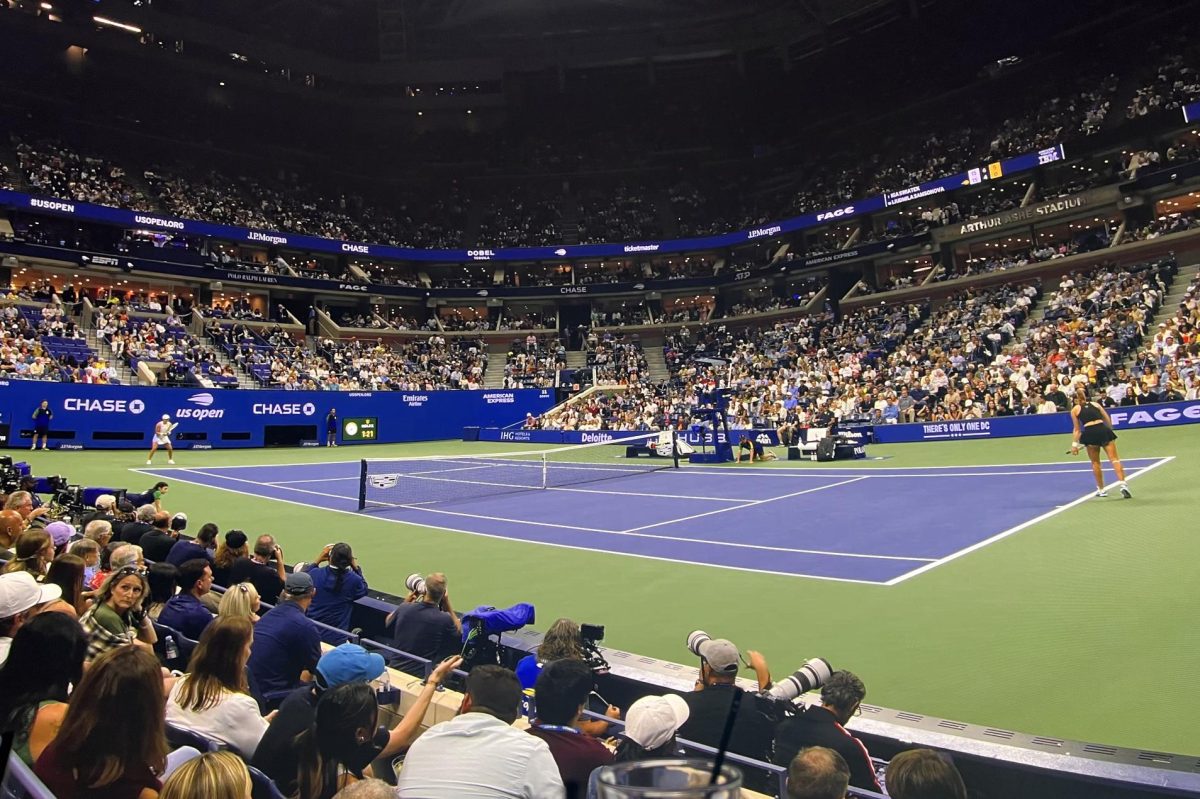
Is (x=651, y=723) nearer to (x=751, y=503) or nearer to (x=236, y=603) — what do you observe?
(x=236, y=603)

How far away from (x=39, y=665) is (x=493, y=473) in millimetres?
21744

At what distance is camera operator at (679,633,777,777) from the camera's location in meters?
3.71

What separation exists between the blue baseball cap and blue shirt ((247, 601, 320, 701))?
4.59 ft

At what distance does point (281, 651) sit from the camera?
5.08 metres

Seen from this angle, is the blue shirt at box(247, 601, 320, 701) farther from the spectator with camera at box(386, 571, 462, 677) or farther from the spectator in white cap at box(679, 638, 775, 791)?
the spectator in white cap at box(679, 638, 775, 791)

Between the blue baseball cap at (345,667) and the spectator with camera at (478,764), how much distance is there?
1375mm

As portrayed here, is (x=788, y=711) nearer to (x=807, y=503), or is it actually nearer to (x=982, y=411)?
(x=807, y=503)

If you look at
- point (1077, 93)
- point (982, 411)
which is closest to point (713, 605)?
point (982, 411)

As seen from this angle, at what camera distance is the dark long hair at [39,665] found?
3395mm

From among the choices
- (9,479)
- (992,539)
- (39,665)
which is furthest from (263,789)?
(9,479)

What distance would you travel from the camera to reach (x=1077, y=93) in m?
43.3

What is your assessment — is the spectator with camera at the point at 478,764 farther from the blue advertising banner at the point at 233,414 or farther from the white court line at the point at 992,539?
the blue advertising banner at the point at 233,414

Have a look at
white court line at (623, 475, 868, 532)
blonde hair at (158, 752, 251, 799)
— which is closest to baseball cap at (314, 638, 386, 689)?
blonde hair at (158, 752, 251, 799)

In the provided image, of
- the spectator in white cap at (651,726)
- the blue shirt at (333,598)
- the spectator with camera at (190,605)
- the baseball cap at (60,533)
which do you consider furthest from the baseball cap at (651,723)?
the baseball cap at (60,533)
